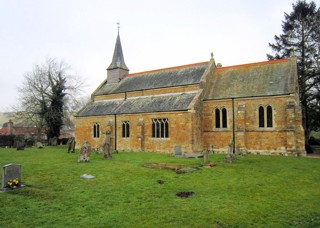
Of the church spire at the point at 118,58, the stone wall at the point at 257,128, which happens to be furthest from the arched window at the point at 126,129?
the church spire at the point at 118,58

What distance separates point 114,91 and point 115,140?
7.85 metres

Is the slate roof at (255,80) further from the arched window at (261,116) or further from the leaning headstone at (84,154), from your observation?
the leaning headstone at (84,154)

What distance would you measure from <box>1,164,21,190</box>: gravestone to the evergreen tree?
1359 inches

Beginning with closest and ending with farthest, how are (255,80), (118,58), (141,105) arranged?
(255,80) < (141,105) < (118,58)

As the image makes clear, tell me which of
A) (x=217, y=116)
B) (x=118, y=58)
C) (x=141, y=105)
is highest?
(x=118, y=58)

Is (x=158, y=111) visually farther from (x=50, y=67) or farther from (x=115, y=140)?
(x=50, y=67)

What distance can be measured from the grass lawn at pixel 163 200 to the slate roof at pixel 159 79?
1712 centimetres

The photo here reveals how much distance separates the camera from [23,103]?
142 feet

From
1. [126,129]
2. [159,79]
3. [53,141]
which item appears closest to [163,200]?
[126,129]

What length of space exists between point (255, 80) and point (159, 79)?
11.8 metres

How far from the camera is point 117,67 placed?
128 ft

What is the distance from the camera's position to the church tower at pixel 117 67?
39.2 m

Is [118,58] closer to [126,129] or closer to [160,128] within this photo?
[126,129]

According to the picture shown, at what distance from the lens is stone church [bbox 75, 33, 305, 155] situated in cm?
2444
